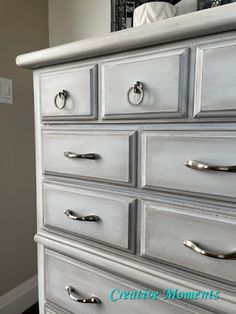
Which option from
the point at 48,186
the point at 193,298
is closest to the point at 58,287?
the point at 48,186

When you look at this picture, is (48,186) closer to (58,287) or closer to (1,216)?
(58,287)

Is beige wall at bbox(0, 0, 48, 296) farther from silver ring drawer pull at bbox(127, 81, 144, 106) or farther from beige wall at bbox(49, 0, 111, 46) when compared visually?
silver ring drawer pull at bbox(127, 81, 144, 106)

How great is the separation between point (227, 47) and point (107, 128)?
12.5 inches

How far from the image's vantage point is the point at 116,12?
0.98 metres

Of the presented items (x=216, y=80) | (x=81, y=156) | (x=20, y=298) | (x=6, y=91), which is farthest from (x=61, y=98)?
(x=20, y=298)

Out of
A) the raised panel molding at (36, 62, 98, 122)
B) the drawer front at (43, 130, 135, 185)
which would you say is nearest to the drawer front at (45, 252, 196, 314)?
the drawer front at (43, 130, 135, 185)

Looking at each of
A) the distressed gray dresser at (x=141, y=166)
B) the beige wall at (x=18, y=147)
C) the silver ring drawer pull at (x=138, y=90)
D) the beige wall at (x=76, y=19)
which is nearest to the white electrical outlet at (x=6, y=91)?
the beige wall at (x=18, y=147)

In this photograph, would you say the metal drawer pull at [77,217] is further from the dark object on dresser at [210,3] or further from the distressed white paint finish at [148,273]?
the dark object on dresser at [210,3]

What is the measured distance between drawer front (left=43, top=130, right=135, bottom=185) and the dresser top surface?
0.65ft

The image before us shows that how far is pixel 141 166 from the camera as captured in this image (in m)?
0.60

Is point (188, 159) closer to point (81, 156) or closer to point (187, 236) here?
point (187, 236)

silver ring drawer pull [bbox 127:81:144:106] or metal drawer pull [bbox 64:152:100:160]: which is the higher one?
silver ring drawer pull [bbox 127:81:144:106]

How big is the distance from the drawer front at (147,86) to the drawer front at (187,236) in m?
0.22

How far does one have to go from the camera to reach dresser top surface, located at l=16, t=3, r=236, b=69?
18.5 inches
